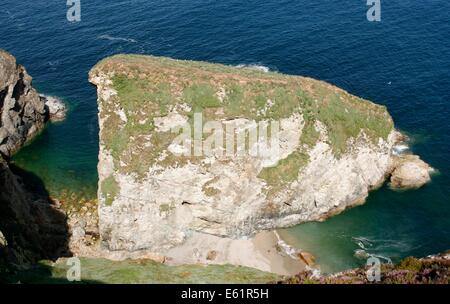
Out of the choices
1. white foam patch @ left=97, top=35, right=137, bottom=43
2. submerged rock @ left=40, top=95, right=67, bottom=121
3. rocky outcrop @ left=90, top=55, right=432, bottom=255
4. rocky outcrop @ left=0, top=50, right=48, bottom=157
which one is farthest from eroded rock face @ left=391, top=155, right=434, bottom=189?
white foam patch @ left=97, top=35, right=137, bottom=43

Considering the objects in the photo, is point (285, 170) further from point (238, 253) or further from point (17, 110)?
point (17, 110)

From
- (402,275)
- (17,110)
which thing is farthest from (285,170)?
(17,110)

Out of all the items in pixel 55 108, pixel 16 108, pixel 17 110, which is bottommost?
pixel 55 108

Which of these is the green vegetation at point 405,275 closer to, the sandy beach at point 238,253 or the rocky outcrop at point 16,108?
the sandy beach at point 238,253

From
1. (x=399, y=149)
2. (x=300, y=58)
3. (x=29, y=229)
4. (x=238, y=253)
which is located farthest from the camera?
(x=300, y=58)

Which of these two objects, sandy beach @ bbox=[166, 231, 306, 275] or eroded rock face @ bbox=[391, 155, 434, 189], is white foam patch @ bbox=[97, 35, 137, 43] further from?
eroded rock face @ bbox=[391, 155, 434, 189]
